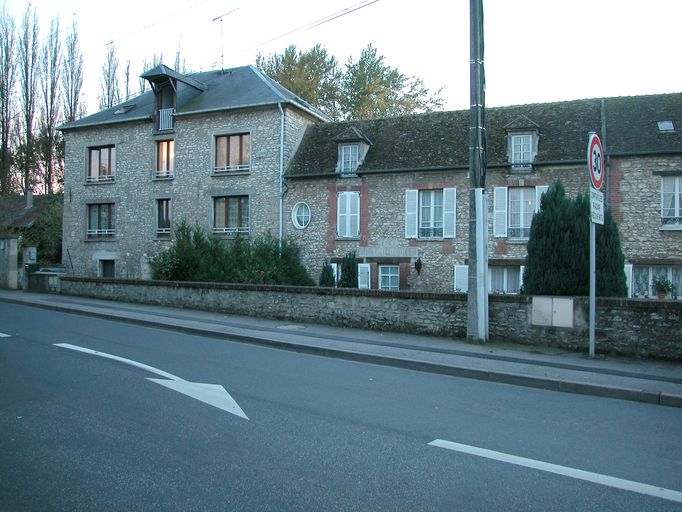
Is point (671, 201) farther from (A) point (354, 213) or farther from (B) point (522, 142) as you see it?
(A) point (354, 213)

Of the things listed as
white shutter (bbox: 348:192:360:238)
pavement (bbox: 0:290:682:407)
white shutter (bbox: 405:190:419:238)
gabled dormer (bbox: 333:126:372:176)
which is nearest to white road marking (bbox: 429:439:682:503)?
pavement (bbox: 0:290:682:407)

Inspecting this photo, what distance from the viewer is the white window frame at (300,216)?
81.0 feet

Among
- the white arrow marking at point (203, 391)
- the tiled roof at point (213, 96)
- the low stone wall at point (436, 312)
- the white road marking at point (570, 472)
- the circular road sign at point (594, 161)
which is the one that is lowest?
the white road marking at point (570, 472)

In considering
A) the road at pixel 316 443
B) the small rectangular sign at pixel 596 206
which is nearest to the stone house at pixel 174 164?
the small rectangular sign at pixel 596 206

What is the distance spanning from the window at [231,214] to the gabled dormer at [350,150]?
499 cm

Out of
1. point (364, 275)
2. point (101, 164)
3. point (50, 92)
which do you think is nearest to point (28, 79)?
point (50, 92)

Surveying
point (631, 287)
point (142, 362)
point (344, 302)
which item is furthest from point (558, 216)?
point (142, 362)

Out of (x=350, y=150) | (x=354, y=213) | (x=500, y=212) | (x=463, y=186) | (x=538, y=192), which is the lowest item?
(x=500, y=212)

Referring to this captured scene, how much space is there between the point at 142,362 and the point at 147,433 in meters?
3.95

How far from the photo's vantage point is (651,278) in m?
19.9

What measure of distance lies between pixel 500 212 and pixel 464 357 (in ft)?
40.3

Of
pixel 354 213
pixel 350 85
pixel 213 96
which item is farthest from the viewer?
pixel 350 85

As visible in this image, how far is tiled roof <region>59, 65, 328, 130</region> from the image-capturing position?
86.1ft

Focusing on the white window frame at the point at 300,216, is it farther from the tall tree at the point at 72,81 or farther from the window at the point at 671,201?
the tall tree at the point at 72,81
